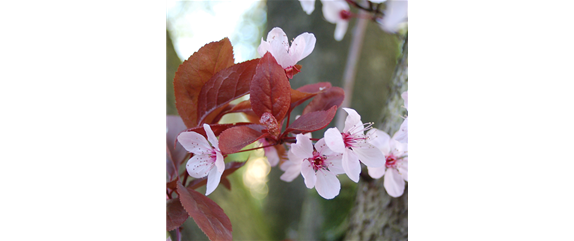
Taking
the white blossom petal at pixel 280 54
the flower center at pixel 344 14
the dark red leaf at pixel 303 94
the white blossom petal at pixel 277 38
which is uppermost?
the flower center at pixel 344 14

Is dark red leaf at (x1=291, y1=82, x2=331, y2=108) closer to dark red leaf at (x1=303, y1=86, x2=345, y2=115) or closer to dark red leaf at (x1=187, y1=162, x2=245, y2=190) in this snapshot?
dark red leaf at (x1=303, y1=86, x2=345, y2=115)

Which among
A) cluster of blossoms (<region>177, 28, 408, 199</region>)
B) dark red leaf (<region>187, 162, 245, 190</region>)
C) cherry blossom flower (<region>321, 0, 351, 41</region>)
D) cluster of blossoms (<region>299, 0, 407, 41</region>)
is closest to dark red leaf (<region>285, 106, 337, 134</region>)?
cluster of blossoms (<region>177, 28, 408, 199</region>)

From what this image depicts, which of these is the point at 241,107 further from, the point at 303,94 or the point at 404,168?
the point at 404,168

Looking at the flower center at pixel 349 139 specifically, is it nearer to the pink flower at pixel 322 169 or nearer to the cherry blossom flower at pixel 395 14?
the pink flower at pixel 322 169

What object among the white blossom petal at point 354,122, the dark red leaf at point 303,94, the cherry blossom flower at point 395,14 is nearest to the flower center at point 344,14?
the cherry blossom flower at point 395,14
